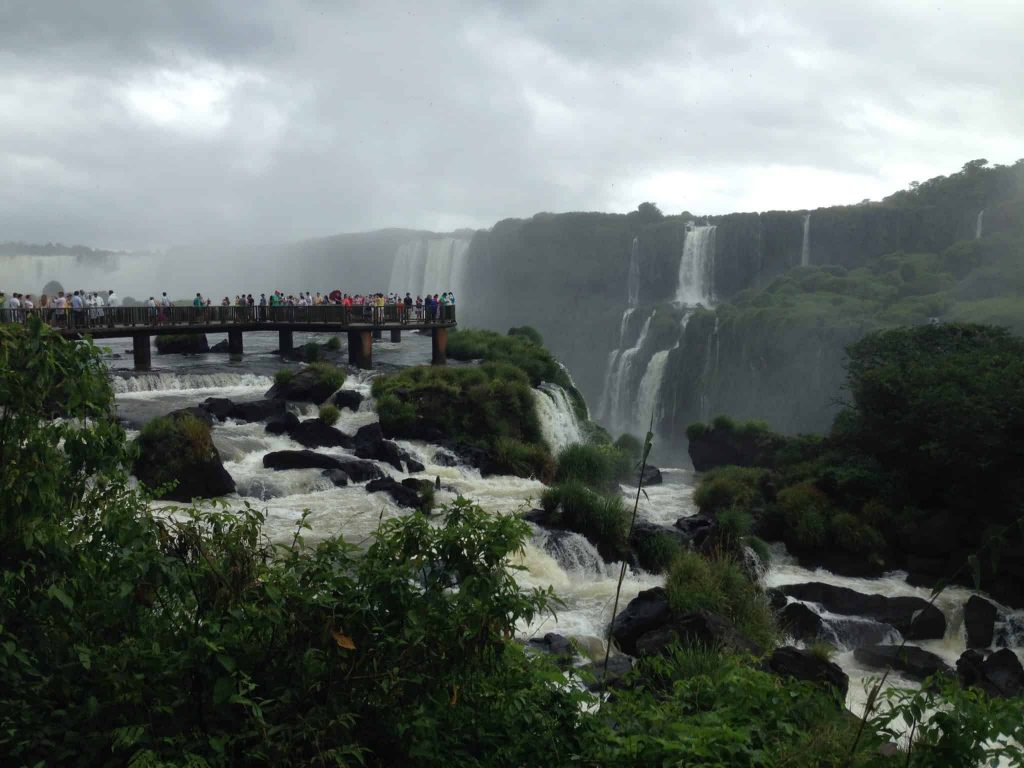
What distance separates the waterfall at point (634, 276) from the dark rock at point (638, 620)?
54260mm

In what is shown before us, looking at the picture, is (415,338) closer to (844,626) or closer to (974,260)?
(844,626)

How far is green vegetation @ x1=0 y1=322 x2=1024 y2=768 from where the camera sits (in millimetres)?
4020

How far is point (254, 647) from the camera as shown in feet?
13.8

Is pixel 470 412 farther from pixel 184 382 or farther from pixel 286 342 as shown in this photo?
pixel 286 342

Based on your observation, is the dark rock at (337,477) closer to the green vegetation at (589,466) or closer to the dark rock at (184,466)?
the dark rock at (184,466)

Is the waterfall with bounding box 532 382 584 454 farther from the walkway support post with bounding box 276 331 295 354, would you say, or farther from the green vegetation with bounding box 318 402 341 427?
the walkway support post with bounding box 276 331 295 354

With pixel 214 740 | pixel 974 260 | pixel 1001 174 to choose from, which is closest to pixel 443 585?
pixel 214 740

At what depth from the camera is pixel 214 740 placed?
12.5ft

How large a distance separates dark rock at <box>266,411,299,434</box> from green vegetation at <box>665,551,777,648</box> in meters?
9.72

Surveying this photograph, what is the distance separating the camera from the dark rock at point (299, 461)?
17844 millimetres

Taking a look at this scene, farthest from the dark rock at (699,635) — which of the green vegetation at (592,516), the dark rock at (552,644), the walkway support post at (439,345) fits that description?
the walkway support post at (439,345)

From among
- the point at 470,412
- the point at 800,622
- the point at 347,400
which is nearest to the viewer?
the point at 800,622

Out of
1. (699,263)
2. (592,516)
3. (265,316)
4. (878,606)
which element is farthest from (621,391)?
(878,606)

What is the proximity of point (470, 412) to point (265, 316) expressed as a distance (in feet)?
36.4
